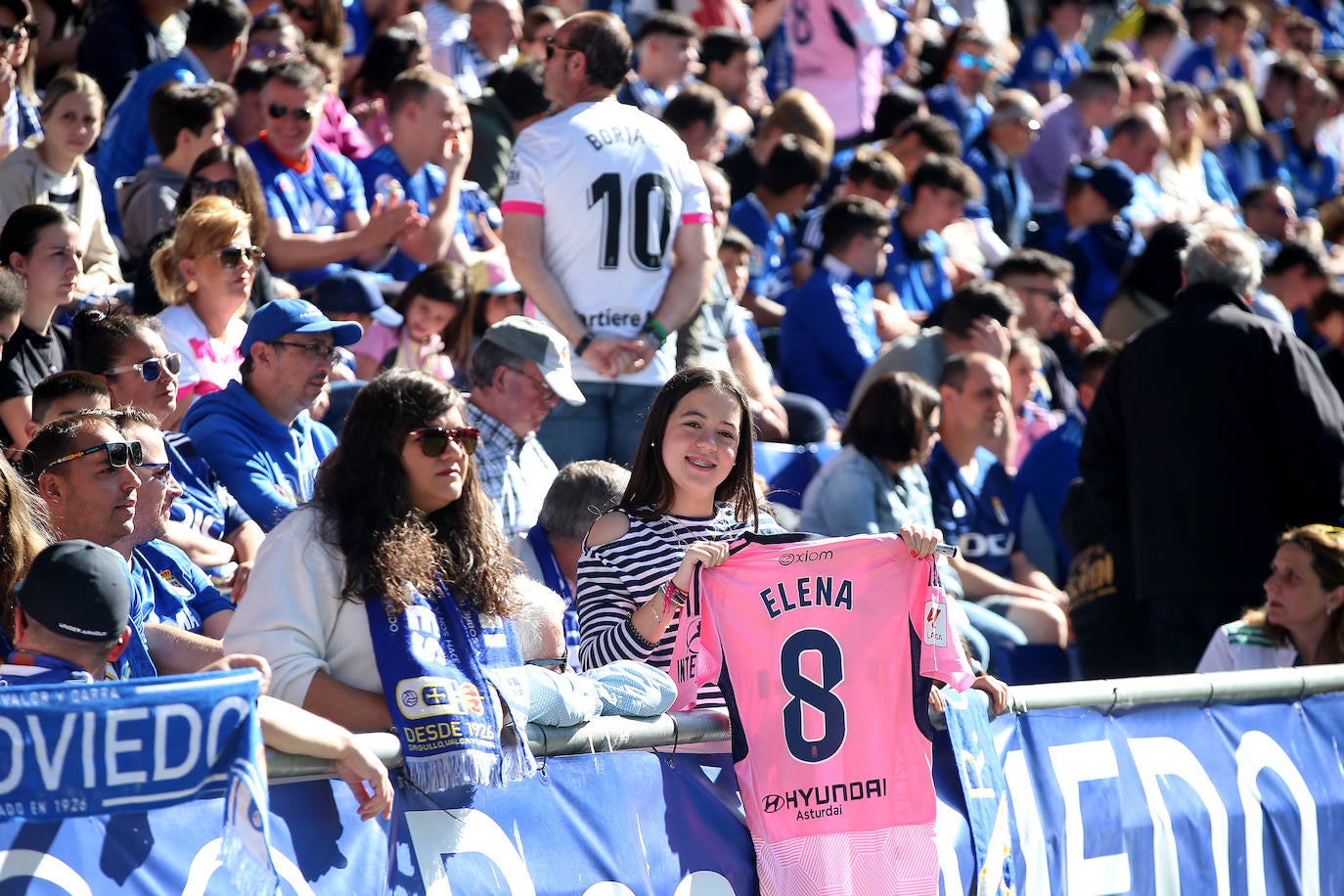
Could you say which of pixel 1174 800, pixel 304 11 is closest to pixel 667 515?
pixel 1174 800

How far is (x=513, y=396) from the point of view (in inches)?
236

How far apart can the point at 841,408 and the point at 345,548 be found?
5707 mm

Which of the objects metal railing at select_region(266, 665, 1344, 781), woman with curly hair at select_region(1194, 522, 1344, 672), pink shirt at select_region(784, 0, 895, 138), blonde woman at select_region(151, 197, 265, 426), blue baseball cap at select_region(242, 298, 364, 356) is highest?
pink shirt at select_region(784, 0, 895, 138)

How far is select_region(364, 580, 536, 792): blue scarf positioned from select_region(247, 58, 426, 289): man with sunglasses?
3.85m

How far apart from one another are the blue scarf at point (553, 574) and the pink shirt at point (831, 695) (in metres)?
1.24

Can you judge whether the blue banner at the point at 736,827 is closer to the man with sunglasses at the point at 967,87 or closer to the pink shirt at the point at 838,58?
the pink shirt at the point at 838,58

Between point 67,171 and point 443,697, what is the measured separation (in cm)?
428

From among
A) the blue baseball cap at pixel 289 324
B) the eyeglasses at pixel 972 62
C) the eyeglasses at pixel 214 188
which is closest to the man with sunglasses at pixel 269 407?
the blue baseball cap at pixel 289 324

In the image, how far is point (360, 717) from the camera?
3.65 meters

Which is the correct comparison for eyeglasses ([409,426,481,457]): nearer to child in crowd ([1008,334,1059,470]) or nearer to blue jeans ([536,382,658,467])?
blue jeans ([536,382,658,467])

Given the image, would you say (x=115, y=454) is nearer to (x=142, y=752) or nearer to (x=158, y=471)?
(x=158, y=471)

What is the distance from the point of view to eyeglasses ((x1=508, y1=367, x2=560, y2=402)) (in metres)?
5.94

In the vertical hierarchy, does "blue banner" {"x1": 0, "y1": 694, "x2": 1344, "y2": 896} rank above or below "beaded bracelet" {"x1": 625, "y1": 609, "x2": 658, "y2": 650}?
below

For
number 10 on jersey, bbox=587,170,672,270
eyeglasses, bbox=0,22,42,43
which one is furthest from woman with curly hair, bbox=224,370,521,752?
eyeglasses, bbox=0,22,42,43
